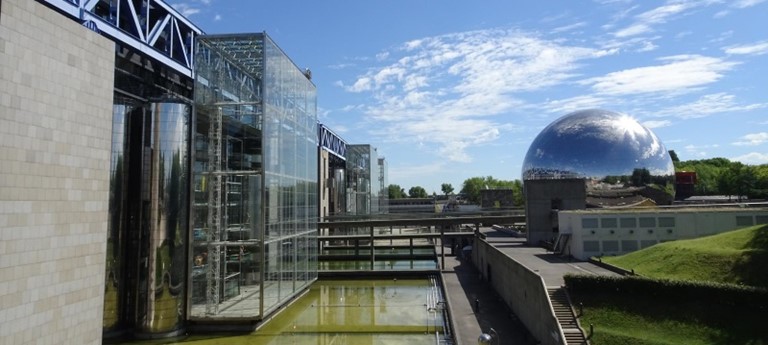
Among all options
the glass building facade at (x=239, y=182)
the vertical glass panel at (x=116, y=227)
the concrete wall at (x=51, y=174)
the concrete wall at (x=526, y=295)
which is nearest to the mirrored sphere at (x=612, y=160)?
the concrete wall at (x=526, y=295)

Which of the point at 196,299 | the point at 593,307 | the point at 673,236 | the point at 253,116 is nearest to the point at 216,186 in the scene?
the point at 253,116

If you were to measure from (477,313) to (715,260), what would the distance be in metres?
12.0

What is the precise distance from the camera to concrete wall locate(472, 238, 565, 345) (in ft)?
61.4

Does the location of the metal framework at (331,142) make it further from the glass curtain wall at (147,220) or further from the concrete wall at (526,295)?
the glass curtain wall at (147,220)

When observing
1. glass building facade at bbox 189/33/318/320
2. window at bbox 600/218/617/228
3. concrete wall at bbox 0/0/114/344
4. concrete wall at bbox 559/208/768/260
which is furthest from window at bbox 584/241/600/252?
concrete wall at bbox 0/0/114/344

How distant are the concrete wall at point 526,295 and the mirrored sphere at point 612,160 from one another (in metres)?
22.0

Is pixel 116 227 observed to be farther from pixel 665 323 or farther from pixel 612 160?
pixel 612 160

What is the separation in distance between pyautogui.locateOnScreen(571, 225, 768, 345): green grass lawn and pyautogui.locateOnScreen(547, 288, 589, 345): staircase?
0.38 m

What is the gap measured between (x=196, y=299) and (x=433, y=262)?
32.5 metres

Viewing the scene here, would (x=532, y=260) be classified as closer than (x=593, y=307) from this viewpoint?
No

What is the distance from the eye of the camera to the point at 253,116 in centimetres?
2653

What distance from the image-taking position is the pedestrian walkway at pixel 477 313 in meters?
21.9

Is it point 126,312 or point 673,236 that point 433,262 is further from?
point 126,312

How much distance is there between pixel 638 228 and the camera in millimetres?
31578
